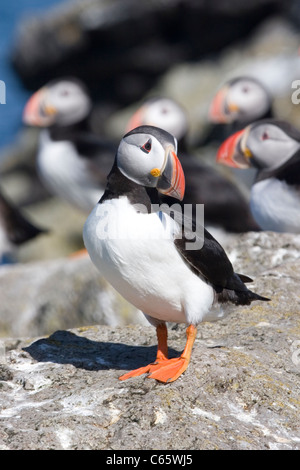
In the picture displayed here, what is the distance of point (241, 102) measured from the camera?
12.7 meters

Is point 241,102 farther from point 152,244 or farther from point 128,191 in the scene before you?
point 152,244

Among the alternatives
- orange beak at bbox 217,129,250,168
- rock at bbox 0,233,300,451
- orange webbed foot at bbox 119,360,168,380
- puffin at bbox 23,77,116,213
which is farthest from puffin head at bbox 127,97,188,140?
orange webbed foot at bbox 119,360,168,380

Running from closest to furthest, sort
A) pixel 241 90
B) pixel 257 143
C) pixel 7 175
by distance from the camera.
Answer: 1. pixel 257 143
2. pixel 241 90
3. pixel 7 175

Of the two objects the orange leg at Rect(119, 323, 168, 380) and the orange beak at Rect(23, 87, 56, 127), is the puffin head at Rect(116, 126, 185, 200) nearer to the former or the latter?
the orange leg at Rect(119, 323, 168, 380)

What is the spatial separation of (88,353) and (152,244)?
101 centimetres

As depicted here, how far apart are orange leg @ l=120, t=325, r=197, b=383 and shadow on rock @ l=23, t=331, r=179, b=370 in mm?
179

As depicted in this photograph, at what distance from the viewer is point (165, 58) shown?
21.0 m

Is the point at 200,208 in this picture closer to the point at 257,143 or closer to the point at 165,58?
the point at 257,143

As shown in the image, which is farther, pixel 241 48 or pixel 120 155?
pixel 241 48

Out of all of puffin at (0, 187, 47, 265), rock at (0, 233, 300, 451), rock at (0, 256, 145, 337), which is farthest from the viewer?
puffin at (0, 187, 47, 265)

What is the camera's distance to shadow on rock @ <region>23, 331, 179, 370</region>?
4859 mm

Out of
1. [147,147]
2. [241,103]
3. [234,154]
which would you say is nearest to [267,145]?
[234,154]
